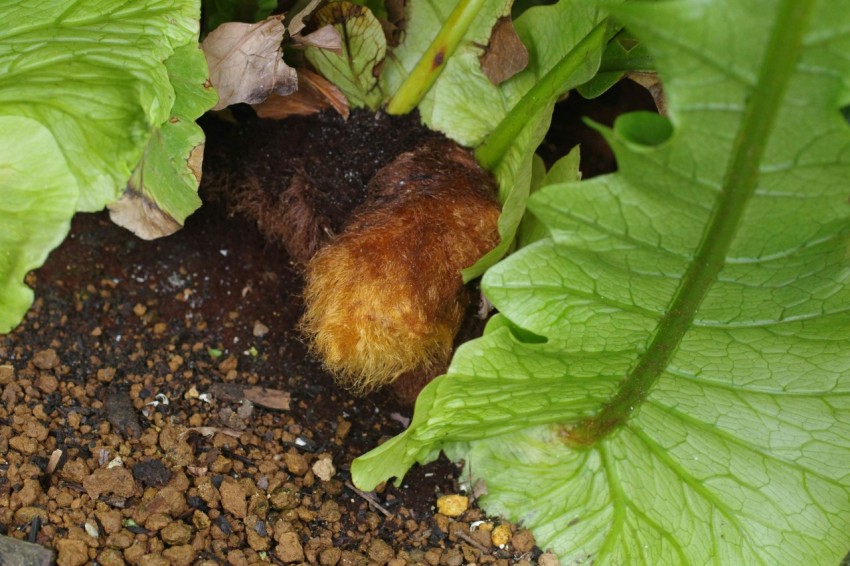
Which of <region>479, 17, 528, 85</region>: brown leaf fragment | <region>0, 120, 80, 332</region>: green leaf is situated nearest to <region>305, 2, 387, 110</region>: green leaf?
<region>479, 17, 528, 85</region>: brown leaf fragment

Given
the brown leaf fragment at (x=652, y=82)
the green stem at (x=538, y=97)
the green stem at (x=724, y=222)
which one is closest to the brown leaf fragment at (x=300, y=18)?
the green stem at (x=538, y=97)

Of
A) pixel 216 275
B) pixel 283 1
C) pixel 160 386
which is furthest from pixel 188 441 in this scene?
pixel 283 1

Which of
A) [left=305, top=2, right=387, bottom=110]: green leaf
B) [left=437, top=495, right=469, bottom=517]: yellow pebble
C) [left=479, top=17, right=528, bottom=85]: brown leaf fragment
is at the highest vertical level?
[left=479, top=17, right=528, bottom=85]: brown leaf fragment

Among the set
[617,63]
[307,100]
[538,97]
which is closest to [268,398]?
[307,100]

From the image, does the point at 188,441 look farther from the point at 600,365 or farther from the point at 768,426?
the point at 768,426

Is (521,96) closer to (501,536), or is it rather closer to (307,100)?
(307,100)

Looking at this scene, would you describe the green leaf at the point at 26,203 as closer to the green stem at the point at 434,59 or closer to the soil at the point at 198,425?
the soil at the point at 198,425

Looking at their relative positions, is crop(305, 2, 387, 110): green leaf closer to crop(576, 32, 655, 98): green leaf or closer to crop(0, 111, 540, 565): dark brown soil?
crop(0, 111, 540, 565): dark brown soil
